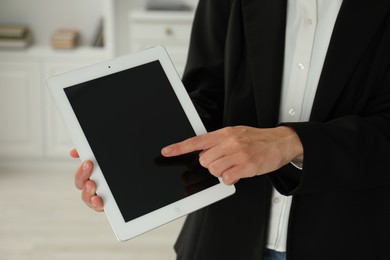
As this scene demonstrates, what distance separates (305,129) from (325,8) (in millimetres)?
231

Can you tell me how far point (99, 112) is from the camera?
104 centimetres

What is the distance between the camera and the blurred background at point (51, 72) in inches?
126

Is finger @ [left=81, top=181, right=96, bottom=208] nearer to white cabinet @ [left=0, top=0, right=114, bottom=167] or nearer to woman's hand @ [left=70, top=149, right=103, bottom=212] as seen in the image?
woman's hand @ [left=70, top=149, right=103, bottom=212]

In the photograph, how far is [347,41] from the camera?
0.99m

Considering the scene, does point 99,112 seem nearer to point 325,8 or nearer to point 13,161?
point 325,8

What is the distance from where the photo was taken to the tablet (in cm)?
101

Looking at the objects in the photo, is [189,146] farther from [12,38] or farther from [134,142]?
[12,38]

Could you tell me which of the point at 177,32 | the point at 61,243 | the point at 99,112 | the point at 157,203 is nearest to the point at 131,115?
the point at 99,112

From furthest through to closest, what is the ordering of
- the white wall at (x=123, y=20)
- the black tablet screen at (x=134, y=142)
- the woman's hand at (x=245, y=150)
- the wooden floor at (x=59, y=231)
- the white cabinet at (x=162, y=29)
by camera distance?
the white wall at (x=123, y=20), the white cabinet at (x=162, y=29), the wooden floor at (x=59, y=231), the black tablet screen at (x=134, y=142), the woman's hand at (x=245, y=150)

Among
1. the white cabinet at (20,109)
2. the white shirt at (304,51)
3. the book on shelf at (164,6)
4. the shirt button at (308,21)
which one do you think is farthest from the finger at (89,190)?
the white cabinet at (20,109)

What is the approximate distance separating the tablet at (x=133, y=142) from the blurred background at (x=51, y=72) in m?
2.02

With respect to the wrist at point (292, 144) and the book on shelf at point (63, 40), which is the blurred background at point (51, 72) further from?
the wrist at point (292, 144)

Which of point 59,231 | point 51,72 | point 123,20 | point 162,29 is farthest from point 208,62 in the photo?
point 123,20

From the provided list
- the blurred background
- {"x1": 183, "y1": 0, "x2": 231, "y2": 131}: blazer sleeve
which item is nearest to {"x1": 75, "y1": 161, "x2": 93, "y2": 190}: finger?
{"x1": 183, "y1": 0, "x2": 231, "y2": 131}: blazer sleeve
